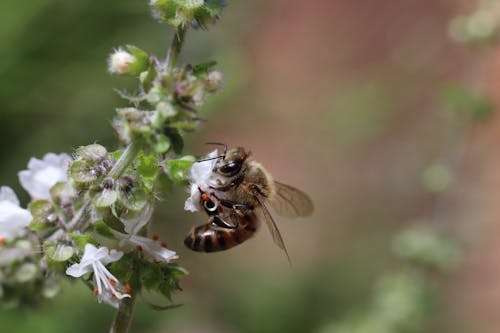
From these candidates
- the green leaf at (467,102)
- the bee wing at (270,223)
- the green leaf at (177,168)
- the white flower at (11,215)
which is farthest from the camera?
the green leaf at (467,102)

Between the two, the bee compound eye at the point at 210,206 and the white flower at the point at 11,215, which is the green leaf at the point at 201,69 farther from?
the white flower at the point at 11,215

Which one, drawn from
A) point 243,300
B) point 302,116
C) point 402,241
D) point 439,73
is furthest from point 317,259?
point 439,73

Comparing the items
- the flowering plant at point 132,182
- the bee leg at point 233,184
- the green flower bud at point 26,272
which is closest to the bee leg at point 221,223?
the bee leg at point 233,184

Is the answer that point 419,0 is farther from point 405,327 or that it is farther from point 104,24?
point 405,327

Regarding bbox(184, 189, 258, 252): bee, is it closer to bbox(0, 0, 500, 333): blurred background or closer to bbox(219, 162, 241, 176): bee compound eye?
bbox(219, 162, 241, 176): bee compound eye

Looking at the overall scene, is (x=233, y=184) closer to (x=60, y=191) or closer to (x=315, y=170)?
(x=60, y=191)

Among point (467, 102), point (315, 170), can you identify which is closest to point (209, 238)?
point (467, 102)

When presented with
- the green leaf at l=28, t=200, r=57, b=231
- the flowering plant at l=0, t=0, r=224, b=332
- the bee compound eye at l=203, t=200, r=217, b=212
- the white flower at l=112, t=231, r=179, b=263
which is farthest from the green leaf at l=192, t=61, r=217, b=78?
the green leaf at l=28, t=200, r=57, b=231
